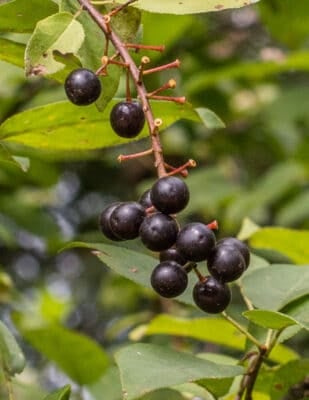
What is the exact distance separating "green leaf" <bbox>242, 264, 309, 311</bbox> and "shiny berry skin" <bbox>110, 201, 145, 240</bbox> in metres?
0.24

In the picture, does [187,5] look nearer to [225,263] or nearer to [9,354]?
[225,263]

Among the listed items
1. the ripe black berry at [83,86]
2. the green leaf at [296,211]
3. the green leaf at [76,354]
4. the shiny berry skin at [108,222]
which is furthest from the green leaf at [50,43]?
the green leaf at [296,211]

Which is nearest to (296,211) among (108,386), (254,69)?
(254,69)

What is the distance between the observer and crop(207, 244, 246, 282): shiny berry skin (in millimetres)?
866

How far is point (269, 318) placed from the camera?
3.09 feet

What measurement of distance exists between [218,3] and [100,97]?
0.51ft

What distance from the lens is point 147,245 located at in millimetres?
856

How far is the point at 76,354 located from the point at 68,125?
56cm

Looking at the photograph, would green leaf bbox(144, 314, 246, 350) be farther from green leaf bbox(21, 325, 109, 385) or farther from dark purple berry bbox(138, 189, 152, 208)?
dark purple berry bbox(138, 189, 152, 208)

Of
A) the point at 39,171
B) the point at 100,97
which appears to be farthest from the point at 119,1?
the point at 39,171

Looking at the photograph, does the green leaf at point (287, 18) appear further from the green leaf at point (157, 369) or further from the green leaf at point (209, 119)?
the green leaf at point (157, 369)

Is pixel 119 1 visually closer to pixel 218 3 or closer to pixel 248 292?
pixel 218 3

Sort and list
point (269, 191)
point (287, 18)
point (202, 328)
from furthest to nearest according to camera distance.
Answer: point (269, 191), point (287, 18), point (202, 328)

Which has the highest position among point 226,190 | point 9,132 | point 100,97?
point 100,97
